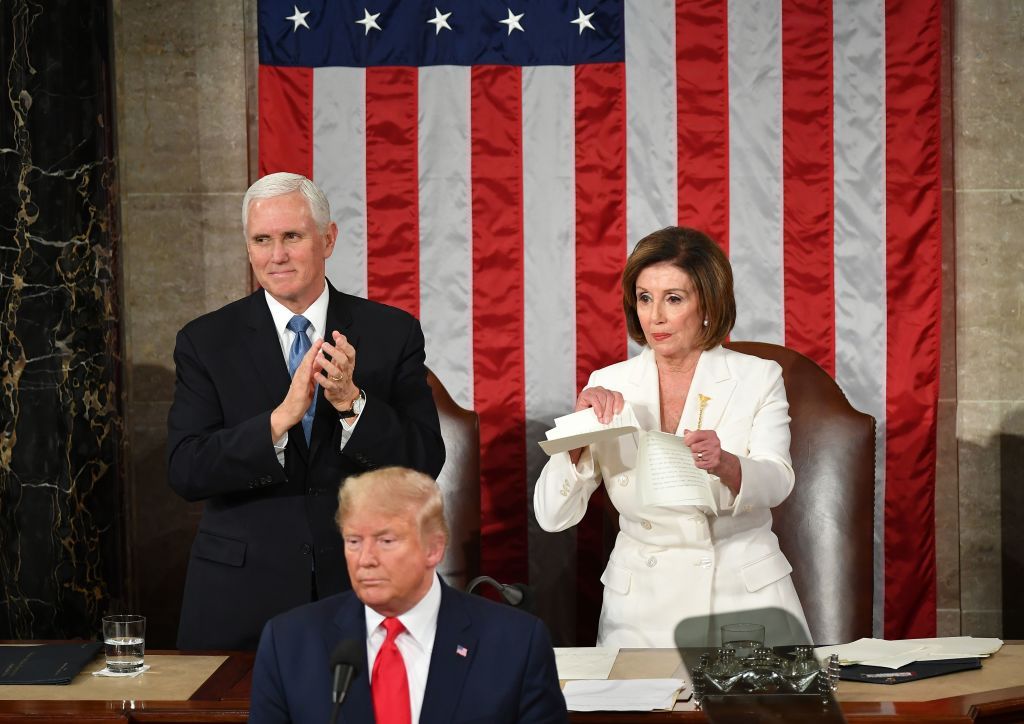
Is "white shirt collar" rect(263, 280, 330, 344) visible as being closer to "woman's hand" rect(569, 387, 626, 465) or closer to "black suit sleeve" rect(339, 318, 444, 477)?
"black suit sleeve" rect(339, 318, 444, 477)

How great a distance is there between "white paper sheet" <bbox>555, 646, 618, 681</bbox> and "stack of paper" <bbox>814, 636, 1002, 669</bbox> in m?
0.46

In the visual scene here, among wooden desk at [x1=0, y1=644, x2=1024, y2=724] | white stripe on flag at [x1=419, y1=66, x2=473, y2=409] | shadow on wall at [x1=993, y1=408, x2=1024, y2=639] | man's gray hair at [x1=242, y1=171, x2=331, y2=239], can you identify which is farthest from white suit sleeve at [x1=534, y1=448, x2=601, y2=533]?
shadow on wall at [x1=993, y1=408, x2=1024, y2=639]

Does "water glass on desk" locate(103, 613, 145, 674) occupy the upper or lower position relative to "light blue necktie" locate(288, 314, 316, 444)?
lower

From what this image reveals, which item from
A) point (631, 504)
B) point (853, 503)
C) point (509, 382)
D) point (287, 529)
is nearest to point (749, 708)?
point (631, 504)

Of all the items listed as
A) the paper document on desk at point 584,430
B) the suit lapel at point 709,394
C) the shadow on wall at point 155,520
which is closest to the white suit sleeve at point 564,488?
the paper document on desk at point 584,430

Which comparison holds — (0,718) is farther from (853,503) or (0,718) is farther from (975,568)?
(975,568)

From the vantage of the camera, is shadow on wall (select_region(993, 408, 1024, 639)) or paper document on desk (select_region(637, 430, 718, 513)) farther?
shadow on wall (select_region(993, 408, 1024, 639))

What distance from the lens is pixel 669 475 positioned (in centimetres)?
305

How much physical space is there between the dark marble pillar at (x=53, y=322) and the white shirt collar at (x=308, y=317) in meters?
1.71

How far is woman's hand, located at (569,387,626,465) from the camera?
3.20 meters

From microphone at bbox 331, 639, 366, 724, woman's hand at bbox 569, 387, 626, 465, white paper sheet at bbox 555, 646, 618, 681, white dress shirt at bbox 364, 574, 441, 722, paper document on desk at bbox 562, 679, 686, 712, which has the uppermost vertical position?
woman's hand at bbox 569, 387, 626, 465

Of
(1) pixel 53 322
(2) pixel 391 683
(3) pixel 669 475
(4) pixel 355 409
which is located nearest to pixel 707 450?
(3) pixel 669 475

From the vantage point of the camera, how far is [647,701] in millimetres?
2566

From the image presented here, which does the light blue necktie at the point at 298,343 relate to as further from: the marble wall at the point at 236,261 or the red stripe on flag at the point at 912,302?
the red stripe on flag at the point at 912,302
